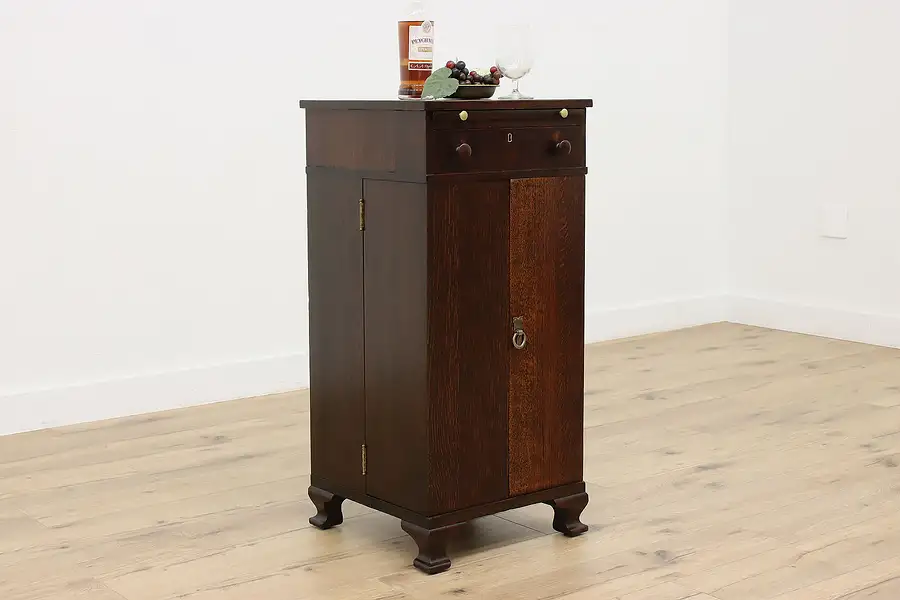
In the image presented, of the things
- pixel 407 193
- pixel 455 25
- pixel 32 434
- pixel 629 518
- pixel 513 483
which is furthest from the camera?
pixel 455 25

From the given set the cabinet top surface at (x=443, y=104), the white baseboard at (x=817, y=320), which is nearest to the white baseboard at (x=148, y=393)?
the cabinet top surface at (x=443, y=104)

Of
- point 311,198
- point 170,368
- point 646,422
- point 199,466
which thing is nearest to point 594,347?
point 646,422

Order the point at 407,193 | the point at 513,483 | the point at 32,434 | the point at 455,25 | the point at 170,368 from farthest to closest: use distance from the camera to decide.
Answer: the point at 455,25, the point at 170,368, the point at 32,434, the point at 513,483, the point at 407,193

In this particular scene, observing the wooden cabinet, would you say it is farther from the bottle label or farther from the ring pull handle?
the bottle label

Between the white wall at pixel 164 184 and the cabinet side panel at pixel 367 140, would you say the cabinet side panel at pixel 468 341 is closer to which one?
the cabinet side panel at pixel 367 140

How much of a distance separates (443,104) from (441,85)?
0.12 metres

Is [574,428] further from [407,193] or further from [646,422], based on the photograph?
[646,422]

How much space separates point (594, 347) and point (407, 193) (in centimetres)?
235

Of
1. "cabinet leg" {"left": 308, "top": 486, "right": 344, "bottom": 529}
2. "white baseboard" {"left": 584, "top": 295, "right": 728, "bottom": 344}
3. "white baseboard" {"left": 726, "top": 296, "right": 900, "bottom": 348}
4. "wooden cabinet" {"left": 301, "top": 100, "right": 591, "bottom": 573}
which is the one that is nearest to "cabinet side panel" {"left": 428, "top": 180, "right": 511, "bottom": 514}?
"wooden cabinet" {"left": 301, "top": 100, "right": 591, "bottom": 573}

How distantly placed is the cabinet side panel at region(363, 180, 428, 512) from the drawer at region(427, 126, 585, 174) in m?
0.08

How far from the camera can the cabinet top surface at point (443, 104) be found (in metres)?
2.29

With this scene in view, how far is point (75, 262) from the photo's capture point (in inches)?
138

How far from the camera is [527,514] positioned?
2.75 meters

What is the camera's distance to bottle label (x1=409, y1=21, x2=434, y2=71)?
2.47m
